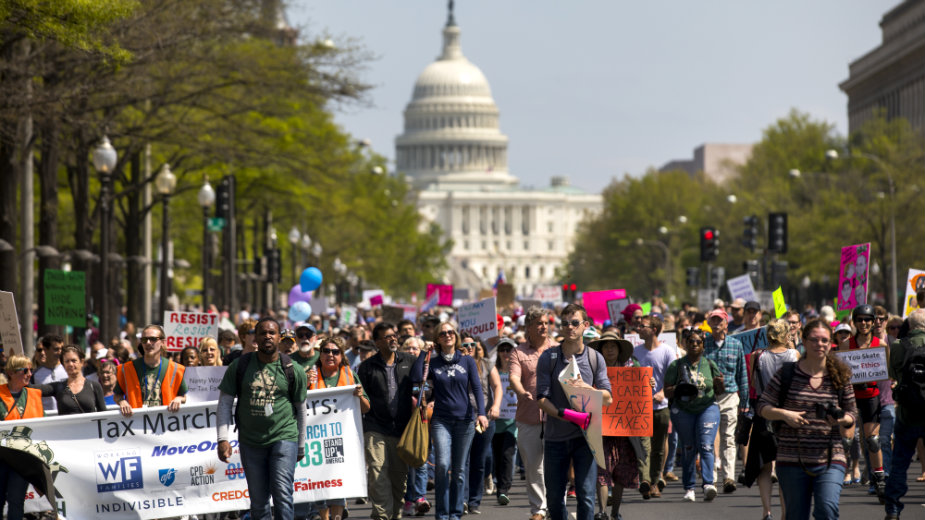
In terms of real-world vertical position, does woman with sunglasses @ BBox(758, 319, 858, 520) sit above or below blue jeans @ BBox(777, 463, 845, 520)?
above

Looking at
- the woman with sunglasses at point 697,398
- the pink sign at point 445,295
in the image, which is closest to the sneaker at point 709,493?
the woman with sunglasses at point 697,398

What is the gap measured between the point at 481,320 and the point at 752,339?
9.29 ft

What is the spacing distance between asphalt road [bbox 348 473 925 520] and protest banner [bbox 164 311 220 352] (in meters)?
2.55

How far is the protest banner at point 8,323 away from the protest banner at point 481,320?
4331 millimetres

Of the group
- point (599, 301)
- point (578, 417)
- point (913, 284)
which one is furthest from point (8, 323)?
point (599, 301)

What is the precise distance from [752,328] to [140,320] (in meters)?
21.3

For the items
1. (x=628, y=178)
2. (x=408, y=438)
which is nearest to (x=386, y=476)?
(x=408, y=438)

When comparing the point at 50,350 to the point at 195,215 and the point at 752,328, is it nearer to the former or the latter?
the point at 752,328

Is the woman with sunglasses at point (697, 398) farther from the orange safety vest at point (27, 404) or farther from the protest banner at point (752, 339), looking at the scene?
the orange safety vest at point (27, 404)

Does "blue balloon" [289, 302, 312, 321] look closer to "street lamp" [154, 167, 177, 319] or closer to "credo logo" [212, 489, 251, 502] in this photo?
"credo logo" [212, 489, 251, 502]

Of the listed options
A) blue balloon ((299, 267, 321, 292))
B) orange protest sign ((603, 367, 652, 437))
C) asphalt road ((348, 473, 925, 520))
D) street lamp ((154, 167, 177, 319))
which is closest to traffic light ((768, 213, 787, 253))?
blue balloon ((299, 267, 321, 292))

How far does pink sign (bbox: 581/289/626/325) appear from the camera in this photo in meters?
25.4

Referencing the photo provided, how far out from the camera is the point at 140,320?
35.9 meters

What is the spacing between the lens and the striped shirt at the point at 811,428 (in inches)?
378
